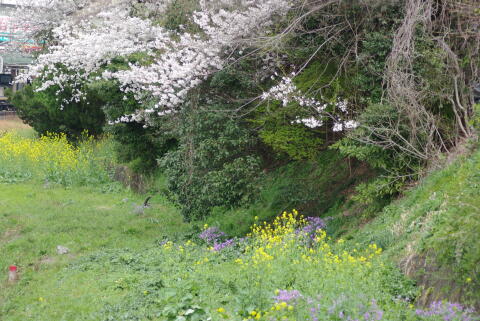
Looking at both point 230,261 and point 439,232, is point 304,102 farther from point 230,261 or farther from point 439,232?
point 439,232

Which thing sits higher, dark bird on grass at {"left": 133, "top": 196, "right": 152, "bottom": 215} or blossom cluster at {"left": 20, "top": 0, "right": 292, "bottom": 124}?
blossom cluster at {"left": 20, "top": 0, "right": 292, "bottom": 124}

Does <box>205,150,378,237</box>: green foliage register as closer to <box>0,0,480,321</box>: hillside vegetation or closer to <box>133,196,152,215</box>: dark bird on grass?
<box>0,0,480,321</box>: hillside vegetation

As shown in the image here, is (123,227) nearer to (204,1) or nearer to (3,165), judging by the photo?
(204,1)

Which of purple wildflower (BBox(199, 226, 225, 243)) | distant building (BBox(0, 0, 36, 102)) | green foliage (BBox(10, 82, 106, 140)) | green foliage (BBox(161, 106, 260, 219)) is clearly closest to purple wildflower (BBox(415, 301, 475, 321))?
green foliage (BBox(161, 106, 260, 219))

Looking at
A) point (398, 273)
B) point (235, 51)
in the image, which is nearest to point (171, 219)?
point (235, 51)

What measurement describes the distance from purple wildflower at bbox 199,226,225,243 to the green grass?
74 cm

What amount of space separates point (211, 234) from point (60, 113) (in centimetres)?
1318

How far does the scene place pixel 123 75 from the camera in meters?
11.4

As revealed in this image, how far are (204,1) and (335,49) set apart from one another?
271cm

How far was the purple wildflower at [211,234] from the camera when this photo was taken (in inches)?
426

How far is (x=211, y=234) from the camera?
436 inches

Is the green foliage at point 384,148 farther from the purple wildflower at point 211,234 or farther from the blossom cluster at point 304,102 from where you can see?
the purple wildflower at point 211,234

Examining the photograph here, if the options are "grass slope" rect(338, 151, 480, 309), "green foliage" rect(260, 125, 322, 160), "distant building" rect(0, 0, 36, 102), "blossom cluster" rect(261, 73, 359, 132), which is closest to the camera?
"grass slope" rect(338, 151, 480, 309)

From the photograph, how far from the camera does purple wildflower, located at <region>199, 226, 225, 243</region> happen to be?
Result: 35.5ft
